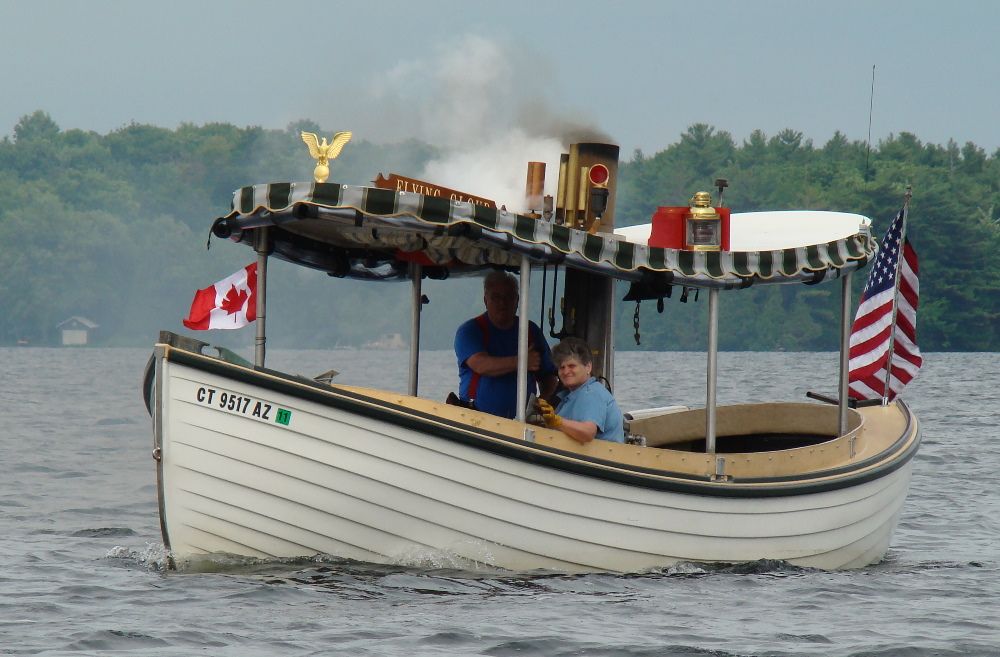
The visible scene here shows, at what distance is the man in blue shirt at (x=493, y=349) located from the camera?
36.8 feet

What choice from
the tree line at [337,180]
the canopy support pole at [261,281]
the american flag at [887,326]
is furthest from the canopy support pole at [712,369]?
the tree line at [337,180]

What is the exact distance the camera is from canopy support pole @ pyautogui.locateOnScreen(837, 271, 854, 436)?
→ 12.0 metres

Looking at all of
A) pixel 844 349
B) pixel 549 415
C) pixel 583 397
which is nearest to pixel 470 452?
pixel 549 415

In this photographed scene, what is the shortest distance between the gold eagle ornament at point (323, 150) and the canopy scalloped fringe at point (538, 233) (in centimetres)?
14

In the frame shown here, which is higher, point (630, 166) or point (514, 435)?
point (630, 166)

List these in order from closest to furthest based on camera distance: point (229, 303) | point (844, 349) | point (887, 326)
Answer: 1. point (229, 303)
2. point (844, 349)
3. point (887, 326)

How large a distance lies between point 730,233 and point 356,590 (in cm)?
407

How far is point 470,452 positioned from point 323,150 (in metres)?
2.16

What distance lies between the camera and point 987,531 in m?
15.3

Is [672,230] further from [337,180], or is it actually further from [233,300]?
[337,180]

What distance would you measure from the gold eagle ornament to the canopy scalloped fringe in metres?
0.14

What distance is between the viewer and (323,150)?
33.2ft

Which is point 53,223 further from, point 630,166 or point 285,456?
point 285,456

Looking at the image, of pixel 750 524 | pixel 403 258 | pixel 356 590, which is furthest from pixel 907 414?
pixel 356 590
